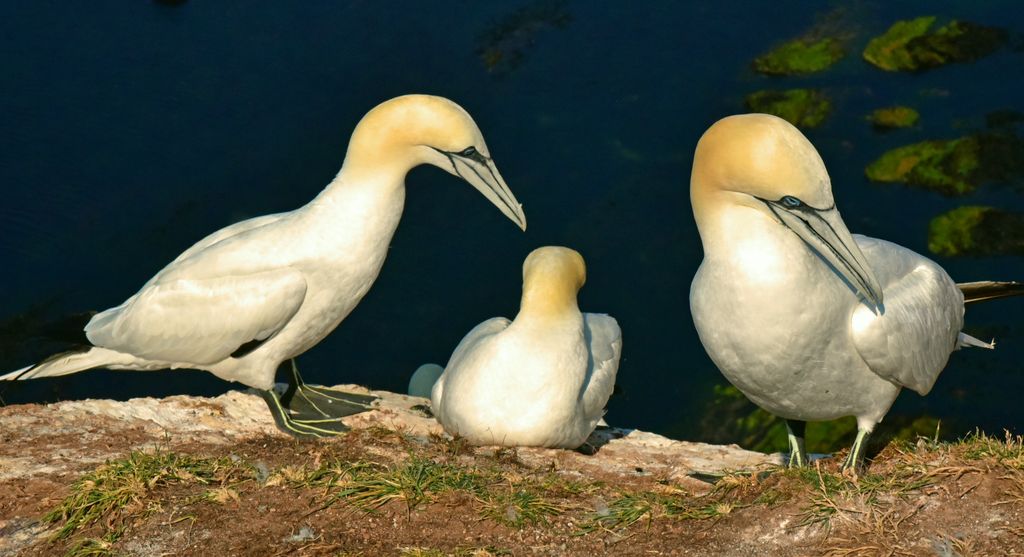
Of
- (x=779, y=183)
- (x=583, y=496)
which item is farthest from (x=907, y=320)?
(x=583, y=496)

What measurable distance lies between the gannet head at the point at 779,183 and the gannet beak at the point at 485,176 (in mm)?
1677

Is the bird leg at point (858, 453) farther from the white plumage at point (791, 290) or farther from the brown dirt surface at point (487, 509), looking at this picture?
the brown dirt surface at point (487, 509)

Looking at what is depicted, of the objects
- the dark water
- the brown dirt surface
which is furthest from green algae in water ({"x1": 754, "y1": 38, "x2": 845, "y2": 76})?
the brown dirt surface

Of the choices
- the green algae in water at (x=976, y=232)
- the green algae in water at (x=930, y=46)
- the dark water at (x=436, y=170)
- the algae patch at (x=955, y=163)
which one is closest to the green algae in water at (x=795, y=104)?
the dark water at (x=436, y=170)

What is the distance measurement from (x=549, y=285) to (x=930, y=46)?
926cm

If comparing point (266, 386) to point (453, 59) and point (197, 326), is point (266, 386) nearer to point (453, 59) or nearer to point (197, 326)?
point (197, 326)

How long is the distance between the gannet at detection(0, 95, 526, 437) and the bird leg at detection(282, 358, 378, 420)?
0.69ft

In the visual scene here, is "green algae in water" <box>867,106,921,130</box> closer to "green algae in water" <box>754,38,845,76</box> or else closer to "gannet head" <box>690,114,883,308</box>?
"green algae in water" <box>754,38,845,76</box>

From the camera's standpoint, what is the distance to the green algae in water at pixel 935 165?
12.8 m

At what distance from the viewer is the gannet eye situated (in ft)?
16.5

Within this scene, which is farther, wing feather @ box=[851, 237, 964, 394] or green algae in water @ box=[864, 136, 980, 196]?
green algae in water @ box=[864, 136, 980, 196]

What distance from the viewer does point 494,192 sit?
678cm

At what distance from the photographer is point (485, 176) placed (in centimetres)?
673

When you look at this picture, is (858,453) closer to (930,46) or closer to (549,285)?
(549,285)
